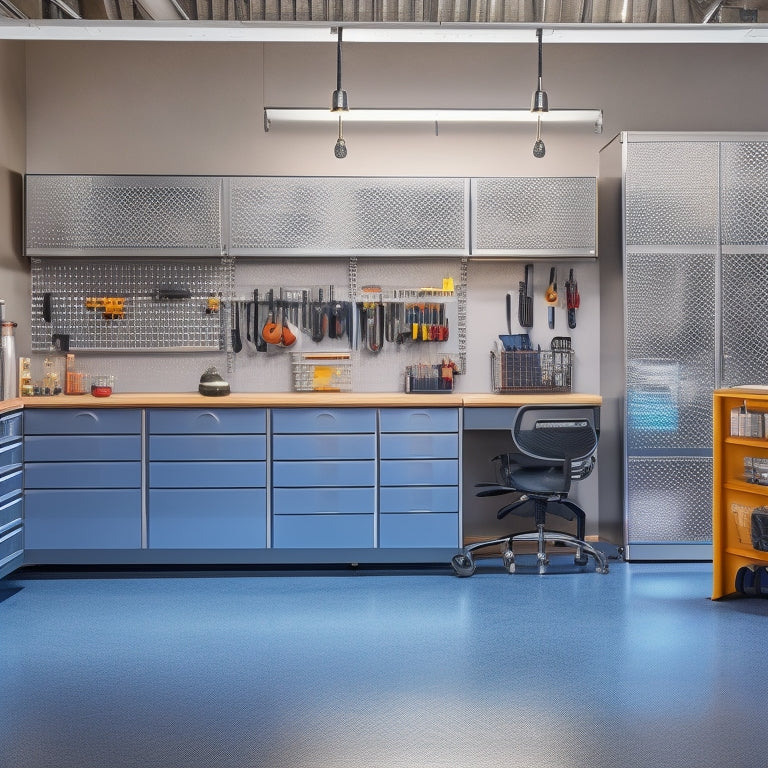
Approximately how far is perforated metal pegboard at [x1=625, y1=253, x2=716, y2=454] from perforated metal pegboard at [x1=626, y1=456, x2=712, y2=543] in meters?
0.12

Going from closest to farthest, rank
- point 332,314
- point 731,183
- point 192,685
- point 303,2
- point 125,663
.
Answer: point 192,685 → point 125,663 → point 303,2 → point 731,183 → point 332,314

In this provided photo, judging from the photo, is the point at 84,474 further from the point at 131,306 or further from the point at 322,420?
the point at 322,420

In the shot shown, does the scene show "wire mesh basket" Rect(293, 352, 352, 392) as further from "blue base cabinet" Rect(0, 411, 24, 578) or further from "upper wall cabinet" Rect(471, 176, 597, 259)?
"blue base cabinet" Rect(0, 411, 24, 578)

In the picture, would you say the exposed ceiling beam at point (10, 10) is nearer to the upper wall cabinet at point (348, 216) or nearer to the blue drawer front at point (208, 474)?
the upper wall cabinet at point (348, 216)

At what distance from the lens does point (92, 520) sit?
188 inches

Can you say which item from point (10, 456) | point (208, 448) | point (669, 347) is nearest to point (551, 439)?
point (669, 347)

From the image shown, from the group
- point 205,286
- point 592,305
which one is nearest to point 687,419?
point 592,305

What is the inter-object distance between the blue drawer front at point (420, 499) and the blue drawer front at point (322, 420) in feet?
1.27

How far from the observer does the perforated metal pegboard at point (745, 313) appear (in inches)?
199

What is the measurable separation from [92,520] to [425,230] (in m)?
2.60

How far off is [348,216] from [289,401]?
125 centimetres

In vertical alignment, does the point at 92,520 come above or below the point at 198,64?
below

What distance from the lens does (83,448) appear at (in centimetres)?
477

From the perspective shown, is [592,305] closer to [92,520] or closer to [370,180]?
[370,180]
